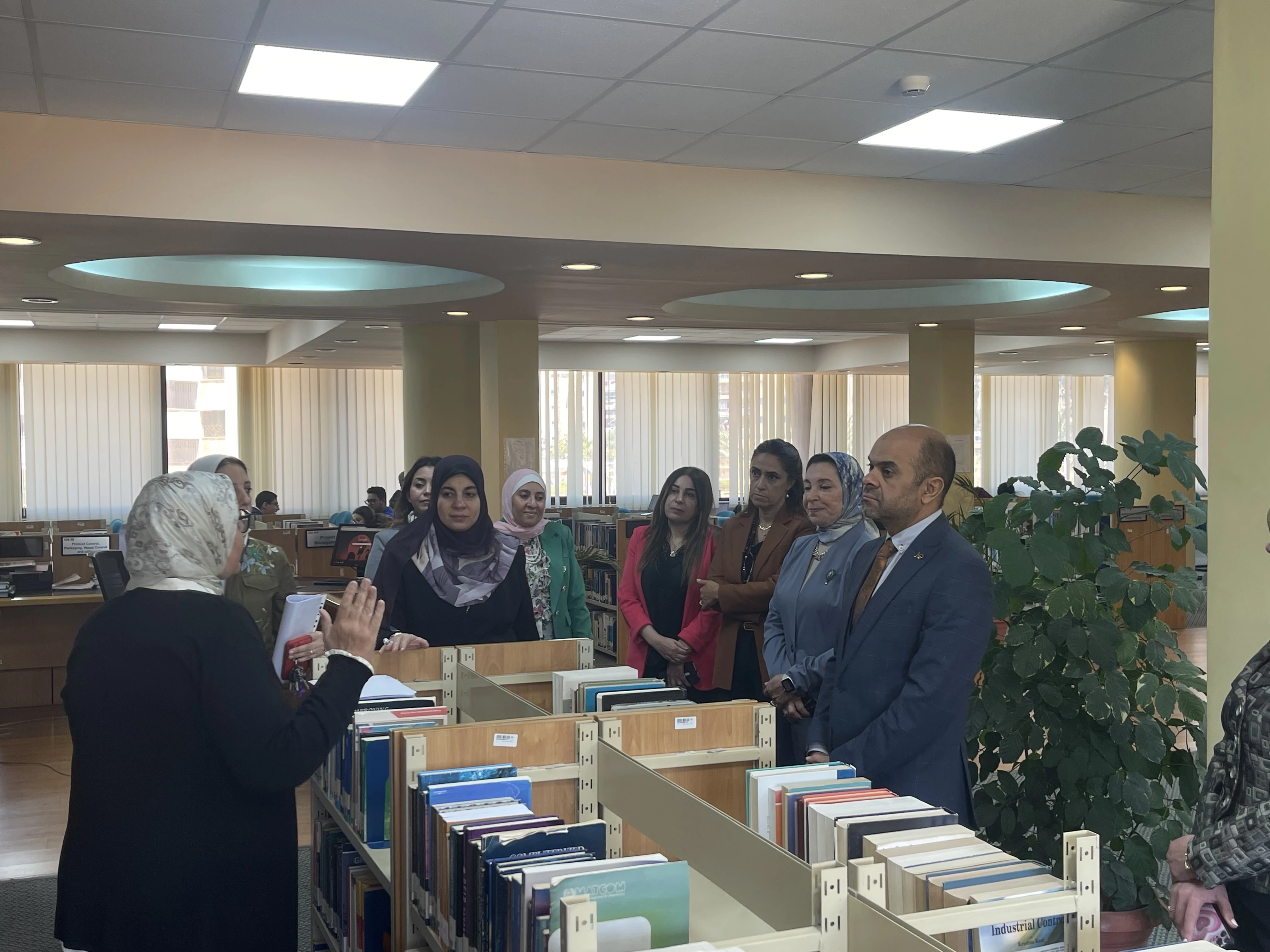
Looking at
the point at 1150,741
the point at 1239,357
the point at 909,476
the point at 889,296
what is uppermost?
the point at 889,296

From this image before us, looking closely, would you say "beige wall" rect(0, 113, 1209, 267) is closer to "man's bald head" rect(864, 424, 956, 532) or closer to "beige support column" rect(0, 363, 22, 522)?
"man's bald head" rect(864, 424, 956, 532)

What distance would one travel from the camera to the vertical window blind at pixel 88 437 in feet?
44.3

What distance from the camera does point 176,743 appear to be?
192 centimetres

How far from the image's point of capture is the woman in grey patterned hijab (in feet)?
6.29

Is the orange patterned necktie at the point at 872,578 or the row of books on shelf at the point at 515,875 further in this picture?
the orange patterned necktie at the point at 872,578

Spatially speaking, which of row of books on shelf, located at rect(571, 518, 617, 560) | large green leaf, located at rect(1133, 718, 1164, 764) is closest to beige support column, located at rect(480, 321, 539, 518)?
row of books on shelf, located at rect(571, 518, 617, 560)

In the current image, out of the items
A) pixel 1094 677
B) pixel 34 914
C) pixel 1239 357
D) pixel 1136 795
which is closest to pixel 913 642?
pixel 1094 677

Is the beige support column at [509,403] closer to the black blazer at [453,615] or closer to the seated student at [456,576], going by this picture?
the seated student at [456,576]

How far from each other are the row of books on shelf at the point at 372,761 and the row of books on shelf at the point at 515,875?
287mm

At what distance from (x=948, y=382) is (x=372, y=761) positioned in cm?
833

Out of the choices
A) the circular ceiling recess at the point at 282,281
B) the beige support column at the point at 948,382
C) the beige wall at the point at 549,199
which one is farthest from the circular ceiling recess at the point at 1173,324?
the circular ceiling recess at the point at 282,281

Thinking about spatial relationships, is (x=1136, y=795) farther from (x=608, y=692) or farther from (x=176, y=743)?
(x=176, y=743)

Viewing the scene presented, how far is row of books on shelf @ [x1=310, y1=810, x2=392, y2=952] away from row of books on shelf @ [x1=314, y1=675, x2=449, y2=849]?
108mm

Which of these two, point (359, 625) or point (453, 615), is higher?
point (359, 625)
